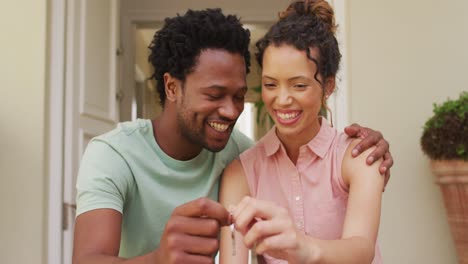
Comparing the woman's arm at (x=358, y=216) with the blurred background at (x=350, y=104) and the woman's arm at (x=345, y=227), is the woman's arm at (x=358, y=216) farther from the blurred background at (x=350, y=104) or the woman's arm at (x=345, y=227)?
the blurred background at (x=350, y=104)

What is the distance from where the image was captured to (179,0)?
4.71 m

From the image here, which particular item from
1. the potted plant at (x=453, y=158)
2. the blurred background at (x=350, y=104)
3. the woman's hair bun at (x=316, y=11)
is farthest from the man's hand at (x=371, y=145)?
the blurred background at (x=350, y=104)

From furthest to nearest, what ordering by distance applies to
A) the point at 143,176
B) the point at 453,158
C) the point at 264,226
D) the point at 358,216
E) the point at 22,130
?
the point at 22,130
the point at 453,158
the point at 143,176
the point at 358,216
the point at 264,226

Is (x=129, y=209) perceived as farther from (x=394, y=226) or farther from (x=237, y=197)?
(x=394, y=226)

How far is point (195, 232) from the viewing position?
82 centimetres

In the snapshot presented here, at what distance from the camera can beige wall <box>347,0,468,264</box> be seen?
8.57ft

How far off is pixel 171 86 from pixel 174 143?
19cm

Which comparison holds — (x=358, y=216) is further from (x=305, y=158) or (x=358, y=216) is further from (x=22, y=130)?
(x=22, y=130)

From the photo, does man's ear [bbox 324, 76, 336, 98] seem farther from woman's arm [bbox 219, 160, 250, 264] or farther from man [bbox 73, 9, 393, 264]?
woman's arm [bbox 219, 160, 250, 264]

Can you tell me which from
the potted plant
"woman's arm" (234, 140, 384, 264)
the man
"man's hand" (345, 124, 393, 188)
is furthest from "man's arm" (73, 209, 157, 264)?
the potted plant

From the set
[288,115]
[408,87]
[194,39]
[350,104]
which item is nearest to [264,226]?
[288,115]

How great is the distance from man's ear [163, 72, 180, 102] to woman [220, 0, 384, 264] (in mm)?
332

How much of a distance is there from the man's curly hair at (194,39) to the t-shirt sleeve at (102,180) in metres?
0.34

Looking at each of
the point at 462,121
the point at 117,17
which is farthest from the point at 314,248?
the point at 117,17
